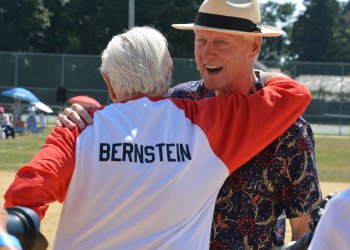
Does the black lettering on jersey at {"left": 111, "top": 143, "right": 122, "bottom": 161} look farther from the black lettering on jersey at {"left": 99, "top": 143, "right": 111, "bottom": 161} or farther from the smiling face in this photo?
the smiling face

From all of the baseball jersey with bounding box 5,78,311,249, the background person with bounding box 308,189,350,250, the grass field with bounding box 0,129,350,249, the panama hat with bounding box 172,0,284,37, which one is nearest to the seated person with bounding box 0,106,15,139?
the grass field with bounding box 0,129,350,249

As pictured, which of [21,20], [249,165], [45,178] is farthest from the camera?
[21,20]

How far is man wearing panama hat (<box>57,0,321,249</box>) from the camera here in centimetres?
323

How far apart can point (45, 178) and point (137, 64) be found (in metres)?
0.57

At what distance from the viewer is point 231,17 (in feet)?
11.0

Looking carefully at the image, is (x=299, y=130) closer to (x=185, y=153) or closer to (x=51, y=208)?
(x=185, y=153)

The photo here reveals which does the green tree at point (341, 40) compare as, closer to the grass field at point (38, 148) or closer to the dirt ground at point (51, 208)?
the grass field at point (38, 148)

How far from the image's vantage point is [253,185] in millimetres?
3227

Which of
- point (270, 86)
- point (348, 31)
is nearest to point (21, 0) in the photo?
point (348, 31)

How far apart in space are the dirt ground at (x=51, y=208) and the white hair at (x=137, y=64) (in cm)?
494

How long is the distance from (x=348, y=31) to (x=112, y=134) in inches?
3473

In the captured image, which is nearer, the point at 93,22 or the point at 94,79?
the point at 94,79

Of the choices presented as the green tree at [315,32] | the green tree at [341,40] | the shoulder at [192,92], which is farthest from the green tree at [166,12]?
the shoulder at [192,92]

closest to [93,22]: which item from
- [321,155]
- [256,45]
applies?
[321,155]
